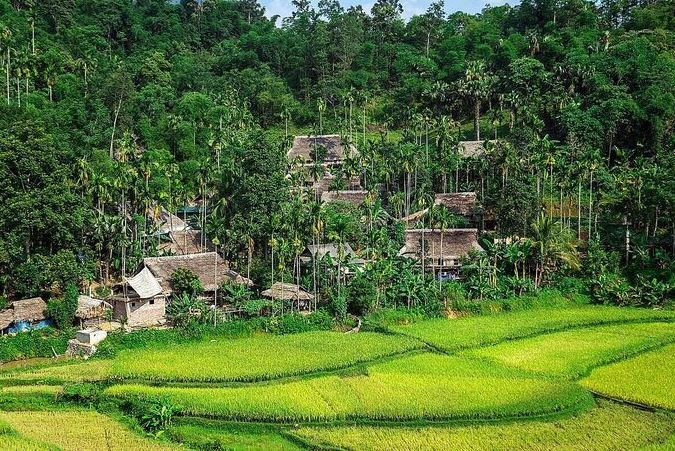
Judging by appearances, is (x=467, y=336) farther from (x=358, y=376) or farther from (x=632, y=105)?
(x=632, y=105)

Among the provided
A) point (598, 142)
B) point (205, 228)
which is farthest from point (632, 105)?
point (205, 228)

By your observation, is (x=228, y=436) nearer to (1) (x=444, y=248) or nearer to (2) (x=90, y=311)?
(2) (x=90, y=311)

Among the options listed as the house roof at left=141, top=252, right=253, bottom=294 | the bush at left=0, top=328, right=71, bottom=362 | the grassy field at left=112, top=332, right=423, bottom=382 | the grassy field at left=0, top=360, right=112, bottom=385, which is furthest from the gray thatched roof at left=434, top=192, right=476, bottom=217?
the grassy field at left=0, top=360, right=112, bottom=385

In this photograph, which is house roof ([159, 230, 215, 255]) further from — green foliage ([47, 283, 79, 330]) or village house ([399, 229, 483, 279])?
village house ([399, 229, 483, 279])

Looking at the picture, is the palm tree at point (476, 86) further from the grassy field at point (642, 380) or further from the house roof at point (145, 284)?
the grassy field at point (642, 380)

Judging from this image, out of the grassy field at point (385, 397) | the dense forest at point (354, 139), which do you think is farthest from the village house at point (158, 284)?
the grassy field at point (385, 397)
